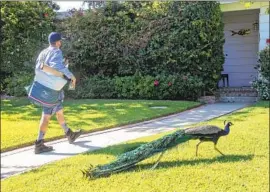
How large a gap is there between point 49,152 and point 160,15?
5.33 metres

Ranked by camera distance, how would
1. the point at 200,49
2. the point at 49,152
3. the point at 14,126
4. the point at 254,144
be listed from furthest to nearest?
1. the point at 200,49
2. the point at 254,144
3. the point at 14,126
4. the point at 49,152

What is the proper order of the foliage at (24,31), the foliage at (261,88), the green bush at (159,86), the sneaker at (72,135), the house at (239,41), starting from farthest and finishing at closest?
1. the green bush at (159,86)
2. the foliage at (261,88)
3. the house at (239,41)
4. the sneaker at (72,135)
5. the foliage at (24,31)

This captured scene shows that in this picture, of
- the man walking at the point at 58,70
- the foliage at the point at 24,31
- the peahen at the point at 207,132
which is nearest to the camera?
the man walking at the point at 58,70

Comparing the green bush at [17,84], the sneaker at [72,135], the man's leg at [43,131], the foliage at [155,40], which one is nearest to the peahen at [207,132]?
the sneaker at [72,135]

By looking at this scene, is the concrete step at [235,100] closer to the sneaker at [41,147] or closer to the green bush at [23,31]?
the sneaker at [41,147]

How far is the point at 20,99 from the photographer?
251cm

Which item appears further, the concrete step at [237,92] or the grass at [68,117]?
the concrete step at [237,92]

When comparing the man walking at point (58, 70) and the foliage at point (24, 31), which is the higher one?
the foliage at point (24, 31)

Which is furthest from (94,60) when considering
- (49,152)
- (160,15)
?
(49,152)

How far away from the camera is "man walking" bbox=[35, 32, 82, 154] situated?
160 centimetres

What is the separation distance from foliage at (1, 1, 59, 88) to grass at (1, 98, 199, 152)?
26 centimetres

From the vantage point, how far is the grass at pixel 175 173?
7.35ft

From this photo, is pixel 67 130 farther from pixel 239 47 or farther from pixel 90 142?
pixel 239 47

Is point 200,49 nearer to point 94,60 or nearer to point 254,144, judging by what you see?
point 94,60
